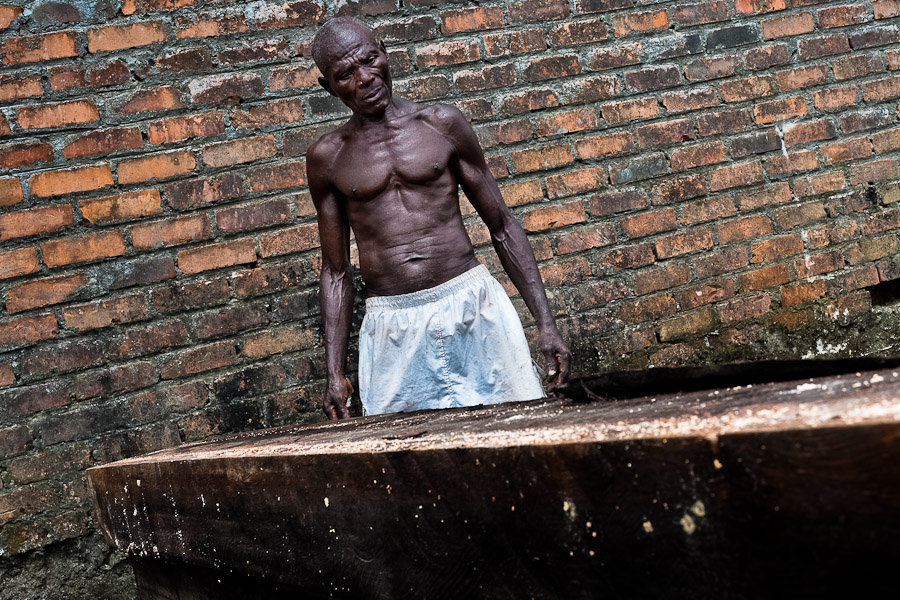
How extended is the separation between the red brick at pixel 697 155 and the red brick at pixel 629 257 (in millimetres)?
367

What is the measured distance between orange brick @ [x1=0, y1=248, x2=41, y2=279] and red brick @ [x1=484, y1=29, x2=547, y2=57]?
1.85 meters

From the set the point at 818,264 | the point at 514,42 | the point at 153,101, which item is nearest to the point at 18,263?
the point at 153,101

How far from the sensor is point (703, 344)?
11.2 feet

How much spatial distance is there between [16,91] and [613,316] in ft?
7.74

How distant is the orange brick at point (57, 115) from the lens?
2.88 metres

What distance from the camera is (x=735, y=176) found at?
3.46 metres

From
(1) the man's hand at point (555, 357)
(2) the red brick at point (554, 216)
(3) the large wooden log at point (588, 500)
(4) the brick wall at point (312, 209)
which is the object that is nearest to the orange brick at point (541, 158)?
(4) the brick wall at point (312, 209)

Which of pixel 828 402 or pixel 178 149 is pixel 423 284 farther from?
pixel 828 402

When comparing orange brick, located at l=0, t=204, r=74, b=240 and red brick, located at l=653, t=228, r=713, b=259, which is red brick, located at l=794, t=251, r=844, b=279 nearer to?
red brick, located at l=653, t=228, r=713, b=259

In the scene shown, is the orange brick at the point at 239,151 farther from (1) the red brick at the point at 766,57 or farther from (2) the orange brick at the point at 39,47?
(1) the red brick at the point at 766,57

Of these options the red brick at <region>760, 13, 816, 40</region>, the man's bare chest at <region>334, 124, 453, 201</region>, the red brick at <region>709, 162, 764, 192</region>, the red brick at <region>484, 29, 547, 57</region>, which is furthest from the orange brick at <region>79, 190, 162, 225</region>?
the red brick at <region>760, 13, 816, 40</region>

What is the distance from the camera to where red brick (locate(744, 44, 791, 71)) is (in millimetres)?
3471

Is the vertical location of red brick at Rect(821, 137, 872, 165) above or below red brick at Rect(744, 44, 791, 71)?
below

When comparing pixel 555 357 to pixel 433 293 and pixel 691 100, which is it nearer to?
pixel 433 293
